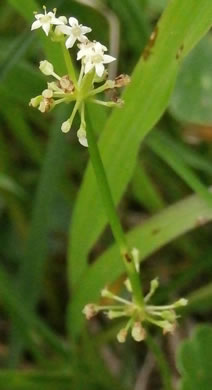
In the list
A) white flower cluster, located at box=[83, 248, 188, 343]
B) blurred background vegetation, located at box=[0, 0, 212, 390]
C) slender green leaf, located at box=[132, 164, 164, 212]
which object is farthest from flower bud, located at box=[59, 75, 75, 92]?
slender green leaf, located at box=[132, 164, 164, 212]

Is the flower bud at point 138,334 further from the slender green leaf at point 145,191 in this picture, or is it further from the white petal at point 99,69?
the slender green leaf at point 145,191

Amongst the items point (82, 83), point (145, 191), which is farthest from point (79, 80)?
point (145, 191)

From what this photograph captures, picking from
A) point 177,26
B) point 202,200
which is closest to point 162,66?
point 177,26

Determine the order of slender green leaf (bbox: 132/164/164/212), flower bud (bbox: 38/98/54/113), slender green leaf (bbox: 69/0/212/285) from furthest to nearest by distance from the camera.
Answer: slender green leaf (bbox: 132/164/164/212) < slender green leaf (bbox: 69/0/212/285) < flower bud (bbox: 38/98/54/113)

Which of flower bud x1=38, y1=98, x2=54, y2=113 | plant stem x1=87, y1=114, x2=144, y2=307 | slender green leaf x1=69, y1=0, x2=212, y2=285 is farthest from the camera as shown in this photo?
slender green leaf x1=69, y1=0, x2=212, y2=285

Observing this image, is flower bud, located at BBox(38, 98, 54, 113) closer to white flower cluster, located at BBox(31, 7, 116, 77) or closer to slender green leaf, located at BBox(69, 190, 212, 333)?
white flower cluster, located at BBox(31, 7, 116, 77)

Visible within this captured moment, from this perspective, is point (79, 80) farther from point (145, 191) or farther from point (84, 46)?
point (145, 191)

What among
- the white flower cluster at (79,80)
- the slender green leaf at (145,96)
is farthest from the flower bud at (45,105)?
the slender green leaf at (145,96)

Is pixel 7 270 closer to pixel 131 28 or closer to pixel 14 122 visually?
pixel 14 122
